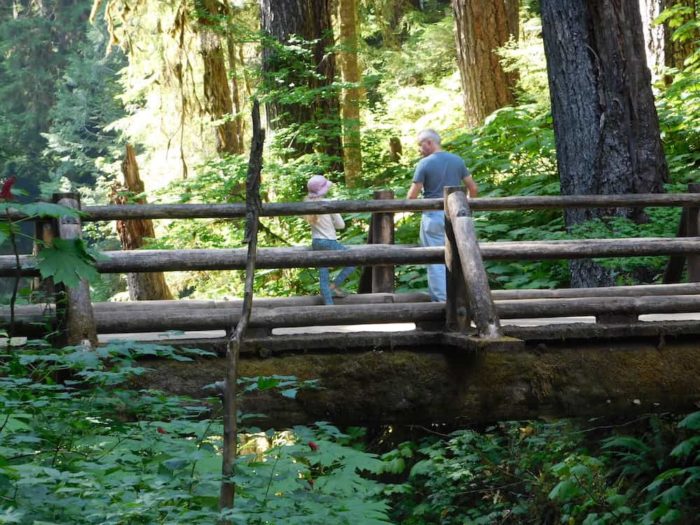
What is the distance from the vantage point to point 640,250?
6.68 metres

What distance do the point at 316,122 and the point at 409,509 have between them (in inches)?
223

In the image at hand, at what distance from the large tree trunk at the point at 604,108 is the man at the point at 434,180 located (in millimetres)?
2215

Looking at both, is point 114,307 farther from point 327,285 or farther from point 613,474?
point 613,474

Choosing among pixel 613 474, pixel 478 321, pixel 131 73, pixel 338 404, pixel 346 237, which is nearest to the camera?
pixel 478 321

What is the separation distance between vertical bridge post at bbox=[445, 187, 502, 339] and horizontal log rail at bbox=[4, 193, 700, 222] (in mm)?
783

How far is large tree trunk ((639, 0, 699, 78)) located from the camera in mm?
12758

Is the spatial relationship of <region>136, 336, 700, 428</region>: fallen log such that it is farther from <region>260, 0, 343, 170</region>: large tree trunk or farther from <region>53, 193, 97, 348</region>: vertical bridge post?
<region>260, 0, 343, 170</region>: large tree trunk

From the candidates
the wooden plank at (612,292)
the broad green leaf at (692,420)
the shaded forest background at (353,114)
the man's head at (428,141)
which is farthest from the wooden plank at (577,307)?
the shaded forest background at (353,114)

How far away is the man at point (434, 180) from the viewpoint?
7.64 metres

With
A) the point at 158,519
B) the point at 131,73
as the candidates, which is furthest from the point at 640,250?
the point at 131,73

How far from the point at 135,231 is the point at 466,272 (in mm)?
9991

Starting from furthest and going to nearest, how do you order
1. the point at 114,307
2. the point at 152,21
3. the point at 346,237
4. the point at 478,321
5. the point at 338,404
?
1. the point at 152,21
2. the point at 346,237
3. the point at 114,307
4. the point at 338,404
5. the point at 478,321

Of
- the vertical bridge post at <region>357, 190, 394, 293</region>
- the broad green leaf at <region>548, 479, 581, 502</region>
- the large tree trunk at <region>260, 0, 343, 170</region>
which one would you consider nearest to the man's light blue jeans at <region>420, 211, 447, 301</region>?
the vertical bridge post at <region>357, 190, 394, 293</region>

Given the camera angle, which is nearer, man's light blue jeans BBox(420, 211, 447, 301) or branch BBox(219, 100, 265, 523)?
branch BBox(219, 100, 265, 523)
